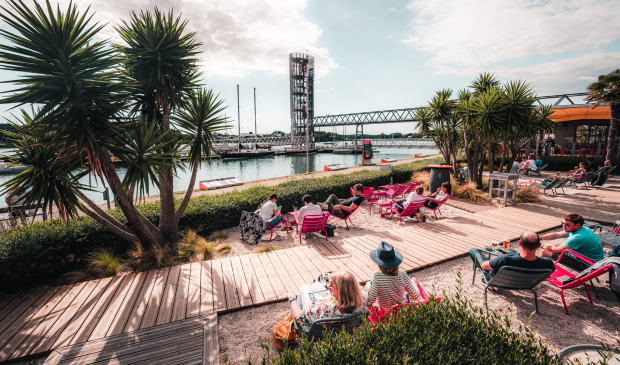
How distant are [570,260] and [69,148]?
7918 mm

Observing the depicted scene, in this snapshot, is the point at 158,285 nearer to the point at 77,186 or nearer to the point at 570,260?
the point at 77,186

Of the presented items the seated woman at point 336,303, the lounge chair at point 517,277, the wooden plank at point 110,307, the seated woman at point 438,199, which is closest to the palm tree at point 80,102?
the wooden plank at point 110,307

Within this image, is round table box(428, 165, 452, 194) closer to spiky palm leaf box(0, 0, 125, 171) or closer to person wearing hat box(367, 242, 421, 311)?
person wearing hat box(367, 242, 421, 311)

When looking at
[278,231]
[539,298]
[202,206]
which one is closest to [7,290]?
[202,206]

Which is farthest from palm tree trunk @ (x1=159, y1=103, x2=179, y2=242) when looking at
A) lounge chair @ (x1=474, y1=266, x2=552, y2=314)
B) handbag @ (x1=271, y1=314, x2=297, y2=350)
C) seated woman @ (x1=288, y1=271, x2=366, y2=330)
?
lounge chair @ (x1=474, y1=266, x2=552, y2=314)

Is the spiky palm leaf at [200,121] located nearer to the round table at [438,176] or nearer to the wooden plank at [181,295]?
the wooden plank at [181,295]

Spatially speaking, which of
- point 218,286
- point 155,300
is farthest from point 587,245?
point 155,300

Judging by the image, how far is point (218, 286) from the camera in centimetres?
414

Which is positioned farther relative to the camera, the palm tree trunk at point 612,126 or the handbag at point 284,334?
the palm tree trunk at point 612,126

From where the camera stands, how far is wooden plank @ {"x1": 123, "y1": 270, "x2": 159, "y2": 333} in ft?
10.8

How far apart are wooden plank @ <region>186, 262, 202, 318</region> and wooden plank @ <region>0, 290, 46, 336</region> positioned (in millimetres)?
2052

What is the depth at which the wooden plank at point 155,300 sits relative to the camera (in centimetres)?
334

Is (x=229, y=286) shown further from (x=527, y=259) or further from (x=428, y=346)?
(x=527, y=259)

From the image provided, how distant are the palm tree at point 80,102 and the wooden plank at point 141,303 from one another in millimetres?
1234
